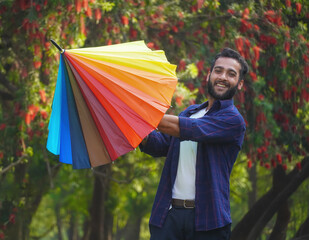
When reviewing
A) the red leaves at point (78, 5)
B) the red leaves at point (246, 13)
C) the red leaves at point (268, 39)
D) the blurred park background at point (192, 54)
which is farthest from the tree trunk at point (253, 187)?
the red leaves at point (78, 5)

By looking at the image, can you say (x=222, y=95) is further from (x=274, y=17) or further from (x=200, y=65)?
(x=200, y=65)

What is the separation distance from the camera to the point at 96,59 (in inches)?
134

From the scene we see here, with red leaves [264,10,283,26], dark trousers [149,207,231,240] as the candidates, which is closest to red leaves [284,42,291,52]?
red leaves [264,10,283,26]

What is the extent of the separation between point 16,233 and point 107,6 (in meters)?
7.10

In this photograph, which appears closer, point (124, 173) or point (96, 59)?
point (96, 59)

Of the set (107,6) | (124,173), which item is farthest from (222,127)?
(124,173)

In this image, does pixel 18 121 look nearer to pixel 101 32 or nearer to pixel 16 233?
pixel 101 32

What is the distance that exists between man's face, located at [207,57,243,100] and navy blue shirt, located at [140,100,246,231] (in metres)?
0.07

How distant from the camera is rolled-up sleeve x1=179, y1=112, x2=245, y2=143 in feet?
10.9

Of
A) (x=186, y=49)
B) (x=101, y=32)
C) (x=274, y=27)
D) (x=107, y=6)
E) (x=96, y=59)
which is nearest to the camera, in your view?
(x=96, y=59)

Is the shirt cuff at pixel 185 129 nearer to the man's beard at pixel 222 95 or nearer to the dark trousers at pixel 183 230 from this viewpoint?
the man's beard at pixel 222 95

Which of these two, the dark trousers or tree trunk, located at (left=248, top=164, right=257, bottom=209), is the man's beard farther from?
tree trunk, located at (left=248, top=164, right=257, bottom=209)

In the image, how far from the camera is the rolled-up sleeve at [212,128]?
3309 mm

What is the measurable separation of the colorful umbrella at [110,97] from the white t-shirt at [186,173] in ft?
1.43
